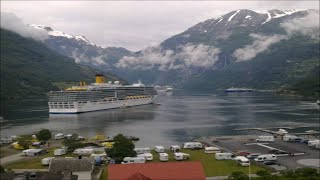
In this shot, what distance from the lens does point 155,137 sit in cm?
5394

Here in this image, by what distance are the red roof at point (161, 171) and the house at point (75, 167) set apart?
9.03 meters

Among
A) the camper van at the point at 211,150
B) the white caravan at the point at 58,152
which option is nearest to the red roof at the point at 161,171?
the camper van at the point at 211,150

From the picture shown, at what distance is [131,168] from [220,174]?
12239mm

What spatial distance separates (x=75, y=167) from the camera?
28.5 metres

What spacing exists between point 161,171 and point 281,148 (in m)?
25.6

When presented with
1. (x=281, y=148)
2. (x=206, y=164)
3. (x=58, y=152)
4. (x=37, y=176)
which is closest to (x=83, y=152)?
(x=58, y=152)

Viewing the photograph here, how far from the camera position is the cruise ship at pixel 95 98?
301ft

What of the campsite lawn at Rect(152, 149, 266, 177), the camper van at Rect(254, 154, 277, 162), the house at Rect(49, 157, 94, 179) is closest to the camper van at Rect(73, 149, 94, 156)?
the campsite lawn at Rect(152, 149, 266, 177)

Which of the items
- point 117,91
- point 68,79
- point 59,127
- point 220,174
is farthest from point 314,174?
point 68,79

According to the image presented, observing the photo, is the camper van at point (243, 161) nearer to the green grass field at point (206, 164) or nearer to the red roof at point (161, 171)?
the green grass field at point (206, 164)

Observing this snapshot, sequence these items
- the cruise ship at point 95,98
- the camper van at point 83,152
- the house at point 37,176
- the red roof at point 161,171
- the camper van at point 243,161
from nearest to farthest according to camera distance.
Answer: the red roof at point 161,171, the house at point 37,176, the camper van at point 243,161, the camper van at point 83,152, the cruise ship at point 95,98

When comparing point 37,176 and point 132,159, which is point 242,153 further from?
point 37,176

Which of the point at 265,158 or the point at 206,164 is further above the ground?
the point at 265,158

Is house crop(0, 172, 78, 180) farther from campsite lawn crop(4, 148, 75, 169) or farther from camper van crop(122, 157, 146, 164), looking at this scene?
camper van crop(122, 157, 146, 164)
